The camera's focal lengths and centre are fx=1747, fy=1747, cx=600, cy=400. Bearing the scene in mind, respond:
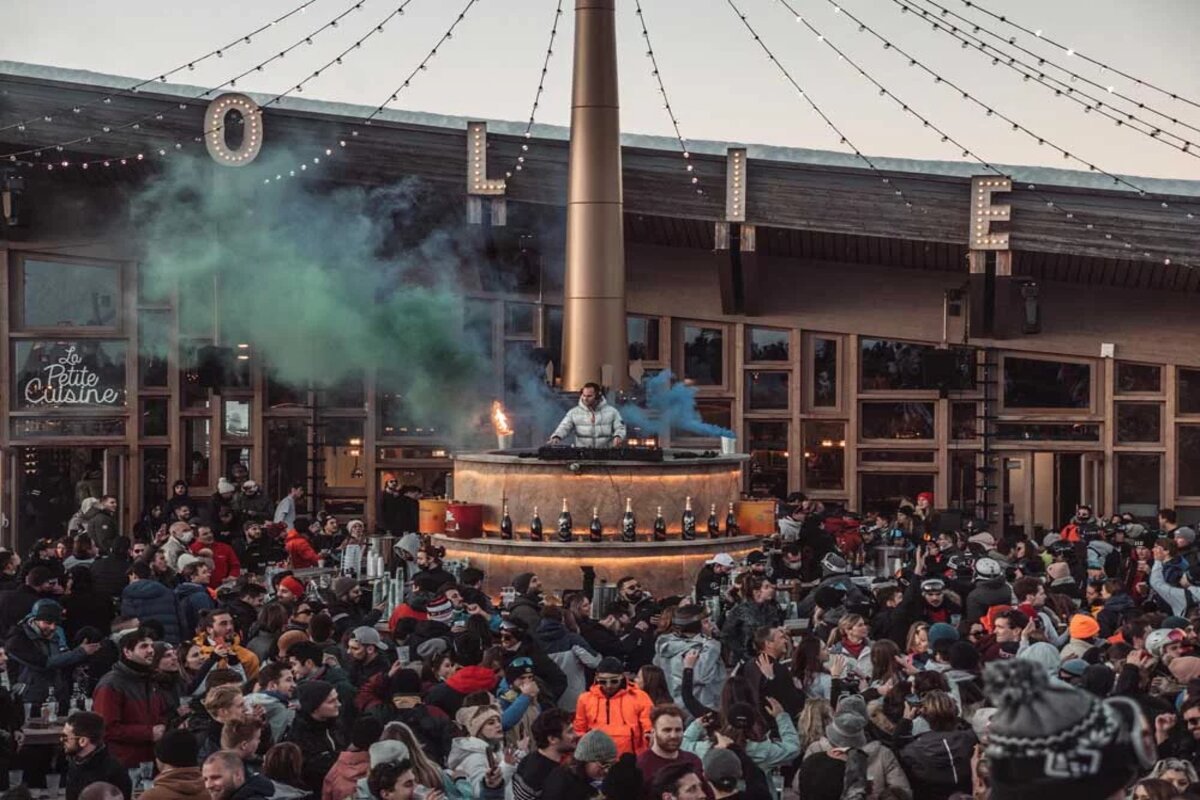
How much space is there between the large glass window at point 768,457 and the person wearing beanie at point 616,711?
693 inches

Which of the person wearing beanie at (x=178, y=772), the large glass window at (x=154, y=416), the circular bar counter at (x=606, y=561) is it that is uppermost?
the large glass window at (x=154, y=416)

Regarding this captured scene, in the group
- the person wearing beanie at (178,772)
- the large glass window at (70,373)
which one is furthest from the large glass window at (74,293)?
the person wearing beanie at (178,772)

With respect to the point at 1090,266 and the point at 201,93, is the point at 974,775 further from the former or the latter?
the point at 201,93

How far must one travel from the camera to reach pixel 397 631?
12.9m

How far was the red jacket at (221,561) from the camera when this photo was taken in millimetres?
17375

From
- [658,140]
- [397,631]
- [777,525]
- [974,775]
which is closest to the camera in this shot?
[974,775]

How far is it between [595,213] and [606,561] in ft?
17.7

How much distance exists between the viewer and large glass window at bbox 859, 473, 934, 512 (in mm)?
26797

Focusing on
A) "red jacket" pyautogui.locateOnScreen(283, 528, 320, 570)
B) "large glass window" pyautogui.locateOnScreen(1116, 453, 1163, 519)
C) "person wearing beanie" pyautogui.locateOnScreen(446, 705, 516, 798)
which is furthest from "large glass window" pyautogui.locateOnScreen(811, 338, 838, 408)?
"person wearing beanie" pyautogui.locateOnScreen(446, 705, 516, 798)

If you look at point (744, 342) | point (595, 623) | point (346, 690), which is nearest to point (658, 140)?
point (744, 342)

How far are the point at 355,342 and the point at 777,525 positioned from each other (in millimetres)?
8961

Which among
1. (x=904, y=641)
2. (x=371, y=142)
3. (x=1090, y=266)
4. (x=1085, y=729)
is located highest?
(x=371, y=142)

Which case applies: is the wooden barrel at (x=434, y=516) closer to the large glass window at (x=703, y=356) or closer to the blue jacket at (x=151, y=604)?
the large glass window at (x=703, y=356)

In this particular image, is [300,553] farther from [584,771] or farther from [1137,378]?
[1137,378]
